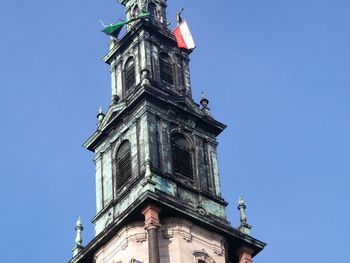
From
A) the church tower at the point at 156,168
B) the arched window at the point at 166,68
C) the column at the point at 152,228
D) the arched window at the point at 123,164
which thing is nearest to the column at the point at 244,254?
the church tower at the point at 156,168

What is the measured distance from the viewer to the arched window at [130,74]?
86500mm

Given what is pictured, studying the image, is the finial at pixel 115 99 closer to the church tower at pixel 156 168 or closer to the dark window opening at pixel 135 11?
the church tower at pixel 156 168

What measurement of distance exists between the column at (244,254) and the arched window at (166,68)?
1625 centimetres

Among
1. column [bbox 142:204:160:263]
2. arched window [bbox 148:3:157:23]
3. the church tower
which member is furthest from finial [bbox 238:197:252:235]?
arched window [bbox 148:3:157:23]

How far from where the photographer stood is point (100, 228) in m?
78.4

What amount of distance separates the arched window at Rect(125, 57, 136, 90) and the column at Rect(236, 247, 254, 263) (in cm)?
1709

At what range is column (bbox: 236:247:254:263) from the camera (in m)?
76.8

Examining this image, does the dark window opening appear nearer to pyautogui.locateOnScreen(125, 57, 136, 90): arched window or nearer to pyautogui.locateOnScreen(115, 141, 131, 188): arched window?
pyautogui.locateOnScreen(125, 57, 136, 90): arched window

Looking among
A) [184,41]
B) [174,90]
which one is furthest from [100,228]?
[184,41]

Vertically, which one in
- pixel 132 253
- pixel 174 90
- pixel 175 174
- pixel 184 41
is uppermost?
pixel 184 41

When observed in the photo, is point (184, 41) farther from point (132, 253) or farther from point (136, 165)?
point (132, 253)

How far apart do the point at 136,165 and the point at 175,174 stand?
2.90m

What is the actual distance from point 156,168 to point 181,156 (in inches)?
175

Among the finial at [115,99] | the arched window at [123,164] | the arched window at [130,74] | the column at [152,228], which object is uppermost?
the arched window at [130,74]
